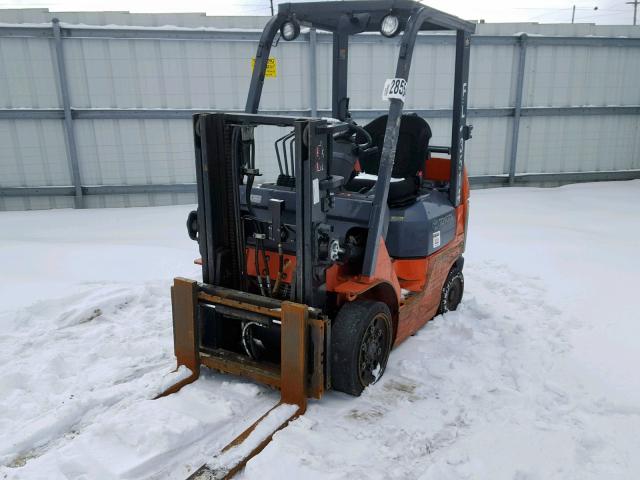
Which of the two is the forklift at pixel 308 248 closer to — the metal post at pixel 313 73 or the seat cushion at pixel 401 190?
the seat cushion at pixel 401 190

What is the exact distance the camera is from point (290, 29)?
4.36 meters

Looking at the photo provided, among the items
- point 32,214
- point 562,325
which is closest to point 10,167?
point 32,214

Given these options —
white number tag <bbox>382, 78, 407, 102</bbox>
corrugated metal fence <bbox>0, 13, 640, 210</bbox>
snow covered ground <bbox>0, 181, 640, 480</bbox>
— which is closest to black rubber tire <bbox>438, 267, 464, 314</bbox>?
snow covered ground <bbox>0, 181, 640, 480</bbox>

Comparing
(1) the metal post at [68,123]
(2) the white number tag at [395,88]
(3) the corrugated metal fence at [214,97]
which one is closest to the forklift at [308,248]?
(2) the white number tag at [395,88]

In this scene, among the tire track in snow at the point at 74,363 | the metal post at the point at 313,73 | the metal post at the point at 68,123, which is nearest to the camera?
the tire track in snow at the point at 74,363

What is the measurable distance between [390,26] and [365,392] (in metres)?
2.50

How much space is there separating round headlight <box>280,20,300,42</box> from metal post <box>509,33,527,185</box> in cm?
788

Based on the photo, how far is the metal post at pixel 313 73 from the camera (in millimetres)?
9906

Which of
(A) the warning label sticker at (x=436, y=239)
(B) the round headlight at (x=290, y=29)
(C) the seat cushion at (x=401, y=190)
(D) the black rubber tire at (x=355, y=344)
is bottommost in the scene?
(D) the black rubber tire at (x=355, y=344)

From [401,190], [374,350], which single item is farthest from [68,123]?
[374,350]

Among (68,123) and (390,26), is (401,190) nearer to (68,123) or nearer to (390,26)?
(390,26)

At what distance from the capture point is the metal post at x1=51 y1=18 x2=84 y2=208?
Result: 911 centimetres

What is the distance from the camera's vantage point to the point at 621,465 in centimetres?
310

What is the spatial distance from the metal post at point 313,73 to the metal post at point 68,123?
164 inches
